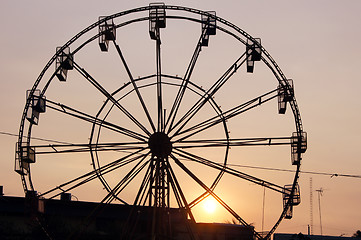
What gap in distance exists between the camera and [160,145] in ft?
153

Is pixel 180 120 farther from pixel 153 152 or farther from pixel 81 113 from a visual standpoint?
pixel 81 113

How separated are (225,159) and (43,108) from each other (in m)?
12.1

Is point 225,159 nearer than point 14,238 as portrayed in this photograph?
Yes

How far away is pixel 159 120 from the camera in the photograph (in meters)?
46.9

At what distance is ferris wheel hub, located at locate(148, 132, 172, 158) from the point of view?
153 ft

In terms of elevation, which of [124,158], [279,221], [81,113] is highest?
[81,113]

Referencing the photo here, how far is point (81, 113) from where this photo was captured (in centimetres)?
4884

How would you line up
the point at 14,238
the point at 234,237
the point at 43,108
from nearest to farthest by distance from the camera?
the point at 43,108 → the point at 14,238 → the point at 234,237

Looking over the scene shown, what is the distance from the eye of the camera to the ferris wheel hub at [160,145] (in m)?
46.8

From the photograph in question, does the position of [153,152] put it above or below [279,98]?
below

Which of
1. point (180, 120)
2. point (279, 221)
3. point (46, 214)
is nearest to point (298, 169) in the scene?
point (279, 221)

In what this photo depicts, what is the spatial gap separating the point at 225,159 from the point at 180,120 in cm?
369

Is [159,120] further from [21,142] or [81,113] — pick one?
[21,142]

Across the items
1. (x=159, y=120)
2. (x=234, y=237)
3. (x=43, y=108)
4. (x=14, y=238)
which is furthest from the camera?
(x=234, y=237)
